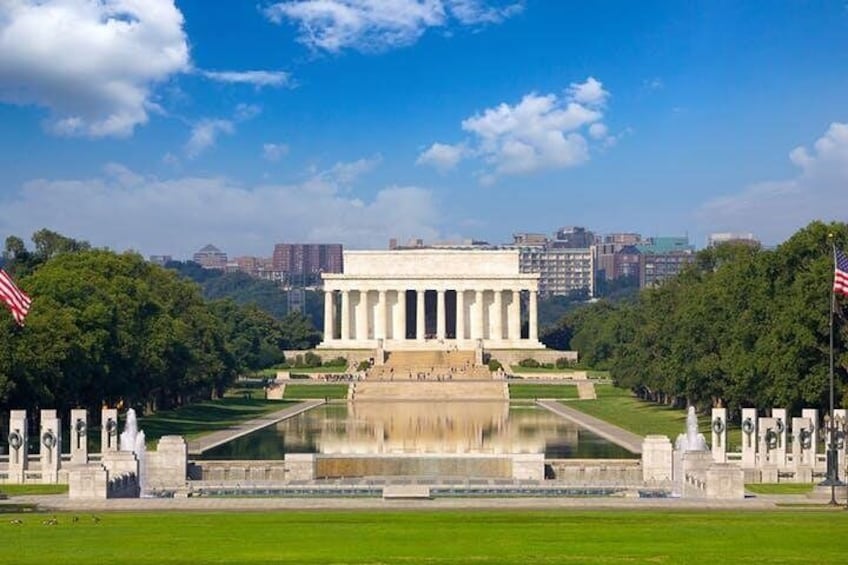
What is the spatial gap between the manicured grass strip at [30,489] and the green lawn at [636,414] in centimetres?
2514

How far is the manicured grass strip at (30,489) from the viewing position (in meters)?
36.0

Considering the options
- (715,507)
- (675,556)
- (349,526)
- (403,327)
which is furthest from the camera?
(403,327)

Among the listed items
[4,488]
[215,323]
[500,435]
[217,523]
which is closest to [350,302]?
[215,323]

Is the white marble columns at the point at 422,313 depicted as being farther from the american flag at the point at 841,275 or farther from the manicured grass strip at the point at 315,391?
the american flag at the point at 841,275

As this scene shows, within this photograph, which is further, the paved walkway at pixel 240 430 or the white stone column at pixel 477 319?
the white stone column at pixel 477 319

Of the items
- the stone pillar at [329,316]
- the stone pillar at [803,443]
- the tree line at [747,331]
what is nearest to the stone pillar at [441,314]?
the stone pillar at [329,316]

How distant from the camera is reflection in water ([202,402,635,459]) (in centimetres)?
5012

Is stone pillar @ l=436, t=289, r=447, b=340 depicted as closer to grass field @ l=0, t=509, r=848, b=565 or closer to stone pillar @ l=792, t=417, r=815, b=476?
stone pillar @ l=792, t=417, r=815, b=476

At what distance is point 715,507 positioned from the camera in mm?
30625

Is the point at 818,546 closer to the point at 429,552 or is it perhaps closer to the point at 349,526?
the point at 429,552

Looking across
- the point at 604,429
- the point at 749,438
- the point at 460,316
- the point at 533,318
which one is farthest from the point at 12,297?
the point at 533,318

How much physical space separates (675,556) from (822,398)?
3141 centimetres

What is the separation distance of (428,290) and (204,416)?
7351 centimetres

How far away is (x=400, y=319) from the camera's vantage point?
14512cm
